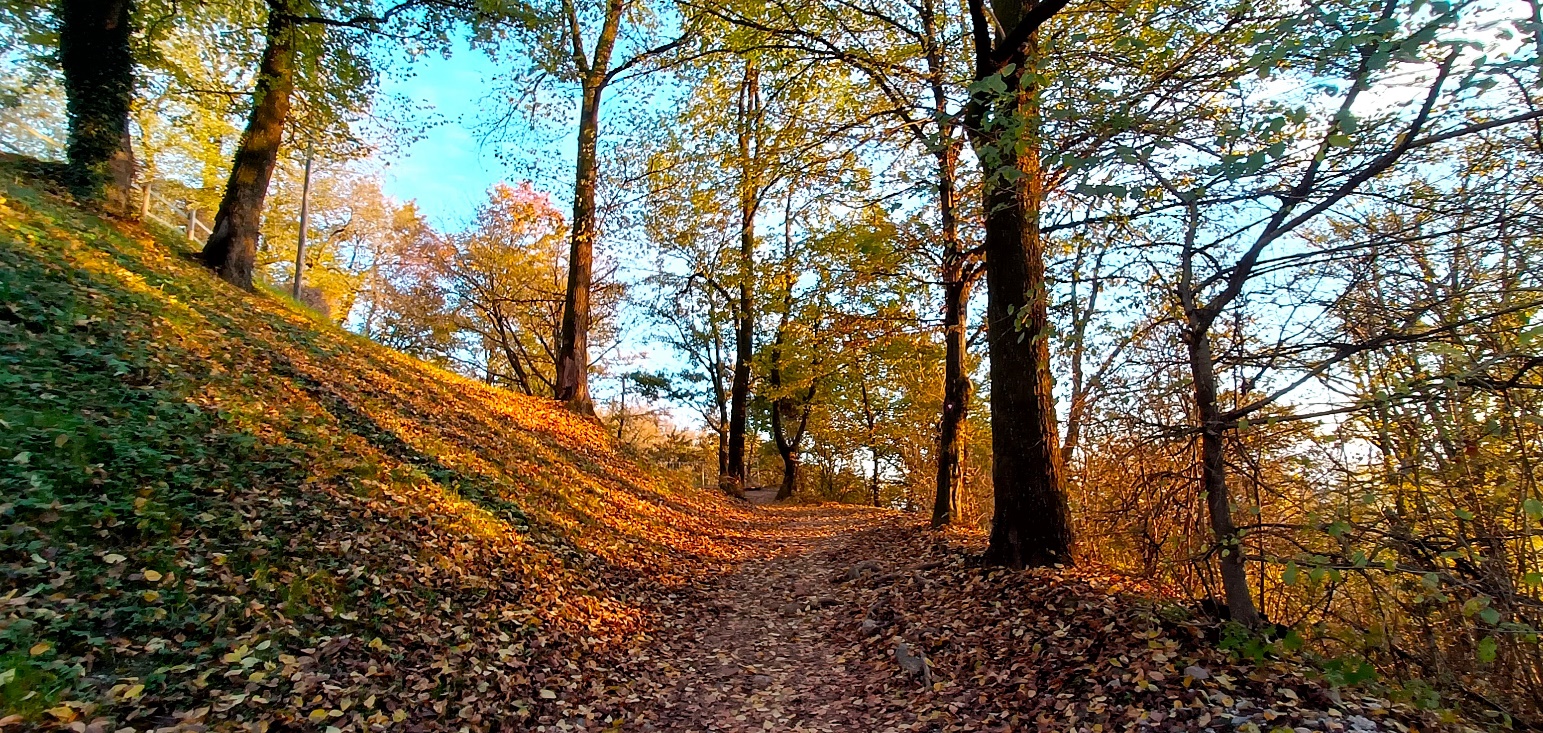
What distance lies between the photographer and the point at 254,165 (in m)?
9.61

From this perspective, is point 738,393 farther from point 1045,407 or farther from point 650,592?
point 1045,407

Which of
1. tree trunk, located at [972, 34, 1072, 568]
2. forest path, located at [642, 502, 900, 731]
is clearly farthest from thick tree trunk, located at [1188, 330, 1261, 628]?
forest path, located at [642, 502, 900, 731]

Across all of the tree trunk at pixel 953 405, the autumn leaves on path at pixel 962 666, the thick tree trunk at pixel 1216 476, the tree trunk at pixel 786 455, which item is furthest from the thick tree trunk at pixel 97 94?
the tree trunk at pixel 786 455

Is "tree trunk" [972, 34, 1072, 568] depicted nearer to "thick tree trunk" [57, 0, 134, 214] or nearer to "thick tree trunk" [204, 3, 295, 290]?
"thick tree trunk" [204, 3, 295, 290]

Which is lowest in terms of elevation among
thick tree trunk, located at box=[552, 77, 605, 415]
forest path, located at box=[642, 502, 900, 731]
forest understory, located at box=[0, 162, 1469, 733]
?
forest path, located at box=[642, 502, 900, 731]

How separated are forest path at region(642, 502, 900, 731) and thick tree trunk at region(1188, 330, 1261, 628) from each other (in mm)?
2455

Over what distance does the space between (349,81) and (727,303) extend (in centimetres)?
1134

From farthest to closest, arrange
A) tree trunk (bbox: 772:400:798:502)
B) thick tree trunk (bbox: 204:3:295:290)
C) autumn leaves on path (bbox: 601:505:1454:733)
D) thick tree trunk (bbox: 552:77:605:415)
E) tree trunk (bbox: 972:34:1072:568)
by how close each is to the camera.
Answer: tree trunk (bbox: 772:400:798:502) < thick tree trunk (bbox: 552:77:605:415) < thick tree trunk (bbox: 204:3:295:290) < tree trunk (bbox: 972:34:1072:568) < autumn leaves on path (bbox: 601:505:1454:733)

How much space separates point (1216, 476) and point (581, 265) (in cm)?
1161

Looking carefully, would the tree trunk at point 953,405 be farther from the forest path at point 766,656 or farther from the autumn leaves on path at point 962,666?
the autumn leaves on path at point 962,666

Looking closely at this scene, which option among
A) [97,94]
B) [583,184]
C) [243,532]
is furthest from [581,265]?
[243,532]

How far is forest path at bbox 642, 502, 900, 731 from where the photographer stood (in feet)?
15.0

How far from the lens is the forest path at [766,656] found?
15.0ft

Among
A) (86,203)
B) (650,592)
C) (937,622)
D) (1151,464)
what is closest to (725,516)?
(650,592)
